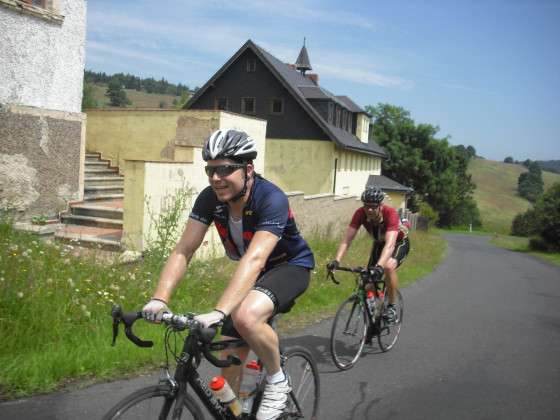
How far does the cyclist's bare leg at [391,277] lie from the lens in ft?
22.1

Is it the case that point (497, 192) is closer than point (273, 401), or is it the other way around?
point (273, 401)

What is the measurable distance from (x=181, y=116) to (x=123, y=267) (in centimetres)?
849

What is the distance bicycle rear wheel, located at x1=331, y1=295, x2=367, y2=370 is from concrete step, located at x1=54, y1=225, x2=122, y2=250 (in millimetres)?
4866

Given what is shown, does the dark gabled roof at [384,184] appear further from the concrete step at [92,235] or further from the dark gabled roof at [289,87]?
the concrete step at [92,235]

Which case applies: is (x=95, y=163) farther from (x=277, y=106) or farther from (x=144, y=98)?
(x=144, y=98)

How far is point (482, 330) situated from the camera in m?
8.73

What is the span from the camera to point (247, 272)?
122 inches

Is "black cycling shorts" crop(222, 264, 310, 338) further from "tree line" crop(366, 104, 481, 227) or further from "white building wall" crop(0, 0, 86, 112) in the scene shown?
"tree line" crop(366, 104, 481, 227)

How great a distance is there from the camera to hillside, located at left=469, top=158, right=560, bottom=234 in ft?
331

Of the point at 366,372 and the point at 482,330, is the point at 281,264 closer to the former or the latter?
the point at 366,372

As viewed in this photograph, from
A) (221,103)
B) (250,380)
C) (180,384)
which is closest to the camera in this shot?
(180,384)

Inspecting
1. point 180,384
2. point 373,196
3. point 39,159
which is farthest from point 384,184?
point 180,384

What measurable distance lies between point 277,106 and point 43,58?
22.6 metres

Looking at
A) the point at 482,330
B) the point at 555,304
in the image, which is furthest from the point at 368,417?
the point at 555,304
